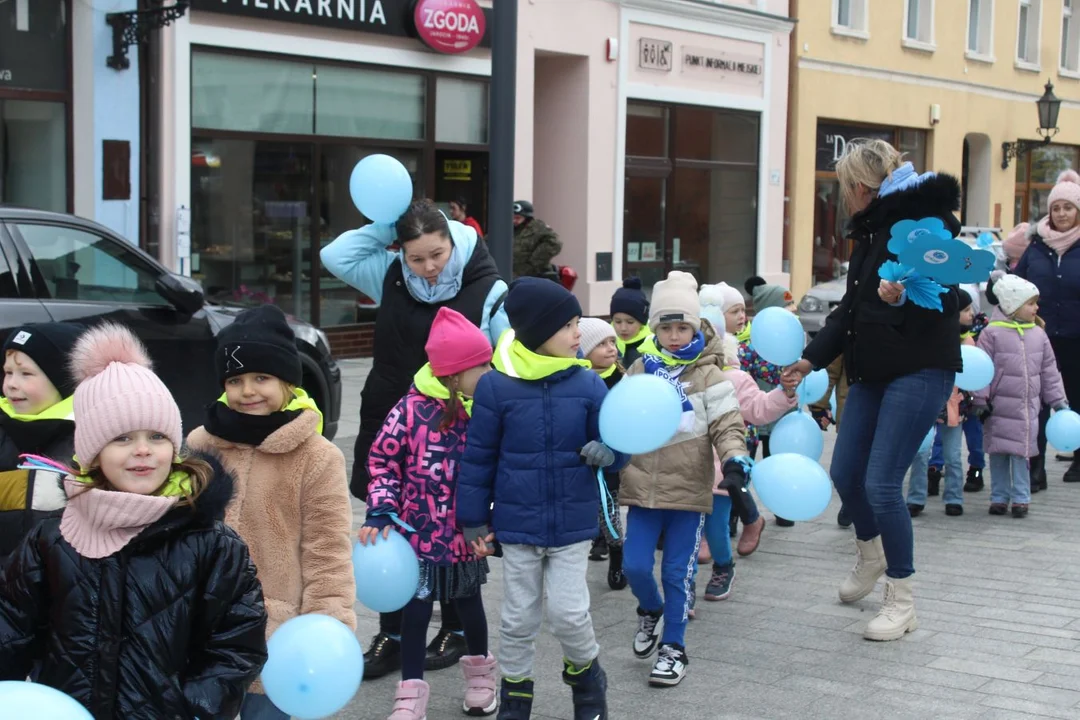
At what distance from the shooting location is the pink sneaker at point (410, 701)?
4.69 meters

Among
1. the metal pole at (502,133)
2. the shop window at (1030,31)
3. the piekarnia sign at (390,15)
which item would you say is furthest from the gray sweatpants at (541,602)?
the shop window at (1030,31)

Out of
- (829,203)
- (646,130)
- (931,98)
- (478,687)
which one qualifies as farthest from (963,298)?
(931,98)

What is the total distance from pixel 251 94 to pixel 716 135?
346 inches

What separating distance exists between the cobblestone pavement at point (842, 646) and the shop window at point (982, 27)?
2255cm

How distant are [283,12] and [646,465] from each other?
407 inches

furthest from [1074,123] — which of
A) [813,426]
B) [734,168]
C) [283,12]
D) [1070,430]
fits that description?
[813,426]

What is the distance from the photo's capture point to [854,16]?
24469 millimetres

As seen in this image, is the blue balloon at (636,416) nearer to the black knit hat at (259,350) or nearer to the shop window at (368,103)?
the black knit hat at (259,350)

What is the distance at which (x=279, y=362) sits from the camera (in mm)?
3939

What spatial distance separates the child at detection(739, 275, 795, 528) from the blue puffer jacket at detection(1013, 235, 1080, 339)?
1.88 meters

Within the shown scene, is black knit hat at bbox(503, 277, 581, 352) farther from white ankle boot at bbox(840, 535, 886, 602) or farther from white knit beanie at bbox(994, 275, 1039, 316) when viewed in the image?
white knit beanie at bbox(994, 275, 1039, 316)

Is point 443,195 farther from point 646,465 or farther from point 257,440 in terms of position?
point 257,440

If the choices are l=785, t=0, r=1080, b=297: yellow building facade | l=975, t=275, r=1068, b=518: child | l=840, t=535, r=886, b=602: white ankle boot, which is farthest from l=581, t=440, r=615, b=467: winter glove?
l=785, t=0, r=1080, b=297: yellow building facade

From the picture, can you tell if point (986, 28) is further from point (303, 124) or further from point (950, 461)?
point (950, 461)
